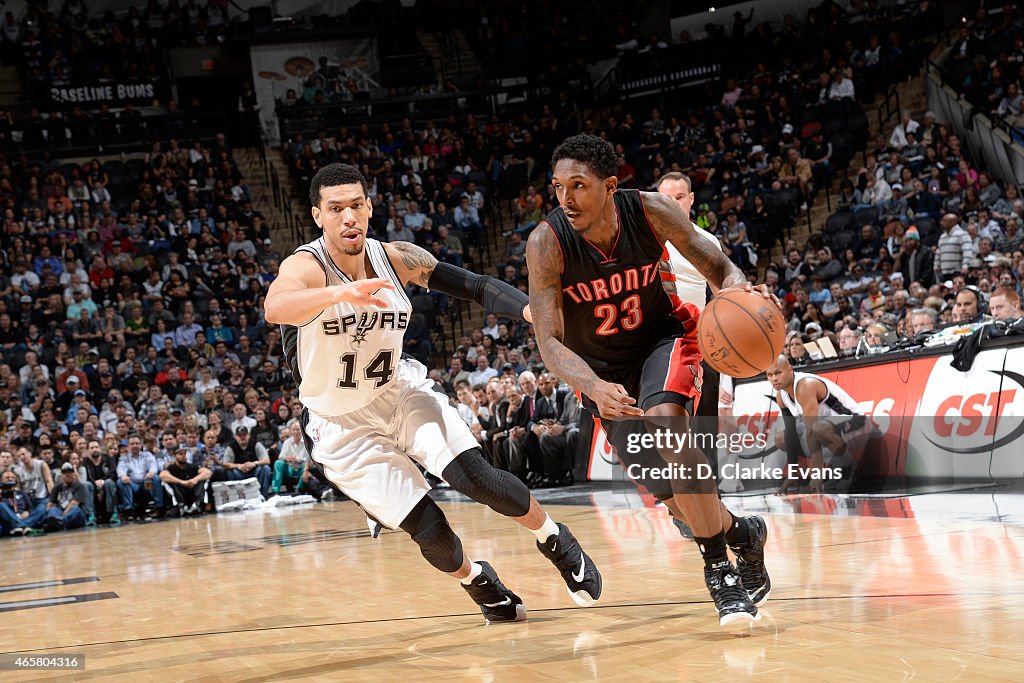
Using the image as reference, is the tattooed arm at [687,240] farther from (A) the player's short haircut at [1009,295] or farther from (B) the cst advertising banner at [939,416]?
(A) the player's short haircut at [1009,295]

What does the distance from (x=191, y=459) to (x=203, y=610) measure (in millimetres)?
8762

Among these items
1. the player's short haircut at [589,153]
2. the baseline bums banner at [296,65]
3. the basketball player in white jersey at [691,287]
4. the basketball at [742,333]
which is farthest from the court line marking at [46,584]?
the baseline bums banner at [296,65]

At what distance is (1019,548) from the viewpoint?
5195 millimetres

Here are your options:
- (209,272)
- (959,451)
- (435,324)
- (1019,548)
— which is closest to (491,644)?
(1019,548)

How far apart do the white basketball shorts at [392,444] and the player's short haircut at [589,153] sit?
120cm

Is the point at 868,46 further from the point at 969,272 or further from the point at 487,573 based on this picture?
the point at 487,573

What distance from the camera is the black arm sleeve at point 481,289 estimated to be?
178 inches

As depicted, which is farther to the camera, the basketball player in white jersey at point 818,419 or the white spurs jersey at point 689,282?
the basketball player in white jersey at point 818,419

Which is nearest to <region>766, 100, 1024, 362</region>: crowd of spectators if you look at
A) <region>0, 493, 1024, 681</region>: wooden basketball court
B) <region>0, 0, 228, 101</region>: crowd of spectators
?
<region>0, 493, 1024, 681</region>: wooden basketball court

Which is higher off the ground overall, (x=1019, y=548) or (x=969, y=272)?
(x=969, y=272)

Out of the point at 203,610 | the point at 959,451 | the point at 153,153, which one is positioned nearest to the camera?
the point at 203,610

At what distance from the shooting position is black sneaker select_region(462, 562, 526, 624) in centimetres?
451

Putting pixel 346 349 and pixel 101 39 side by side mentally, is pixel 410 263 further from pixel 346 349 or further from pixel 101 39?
pixel 101 39

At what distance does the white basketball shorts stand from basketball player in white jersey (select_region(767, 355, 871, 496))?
4.14 m
